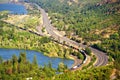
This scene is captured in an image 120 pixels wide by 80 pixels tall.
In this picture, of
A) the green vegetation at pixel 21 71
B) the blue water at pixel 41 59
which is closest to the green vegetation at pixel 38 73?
the green vegetation at pixel 21 71

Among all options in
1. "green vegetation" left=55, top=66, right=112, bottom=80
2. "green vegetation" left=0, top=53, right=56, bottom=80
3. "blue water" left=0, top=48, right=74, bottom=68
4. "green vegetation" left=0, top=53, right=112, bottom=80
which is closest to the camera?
"green vegetation" left=55, top=66, right=112, bottom=80

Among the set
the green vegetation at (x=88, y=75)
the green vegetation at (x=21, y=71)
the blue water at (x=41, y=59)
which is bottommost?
the blue water at (x=41, y=59)

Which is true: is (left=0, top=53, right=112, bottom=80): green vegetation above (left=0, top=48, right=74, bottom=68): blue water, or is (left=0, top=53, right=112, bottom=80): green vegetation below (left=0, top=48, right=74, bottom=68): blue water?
above

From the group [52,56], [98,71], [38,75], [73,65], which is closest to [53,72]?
[38,75]

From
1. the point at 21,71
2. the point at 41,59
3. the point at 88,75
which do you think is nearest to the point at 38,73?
the point at 21,71

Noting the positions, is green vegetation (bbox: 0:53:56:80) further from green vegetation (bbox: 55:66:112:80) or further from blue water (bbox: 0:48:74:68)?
blue water (bbox: 0:48:74:68)

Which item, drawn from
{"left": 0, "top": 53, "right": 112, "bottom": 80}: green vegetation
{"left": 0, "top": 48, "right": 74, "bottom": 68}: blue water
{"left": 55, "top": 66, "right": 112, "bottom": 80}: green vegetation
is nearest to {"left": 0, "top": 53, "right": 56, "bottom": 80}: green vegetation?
{"left": 0, "top": 53, "right": 112, "bottom": 80}: green vegetation

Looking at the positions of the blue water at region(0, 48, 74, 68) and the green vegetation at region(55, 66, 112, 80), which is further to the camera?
the blue water at region(0, 48, 74, 68)

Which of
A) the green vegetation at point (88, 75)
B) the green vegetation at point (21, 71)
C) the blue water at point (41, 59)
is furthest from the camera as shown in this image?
the blue water at point (41, 59)

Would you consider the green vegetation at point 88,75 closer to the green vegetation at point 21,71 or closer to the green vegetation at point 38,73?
the green vegetation at point 38,73

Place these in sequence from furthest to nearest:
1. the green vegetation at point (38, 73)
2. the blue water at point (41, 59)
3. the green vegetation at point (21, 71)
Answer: the blue water at point (41, 59) → the green vegetation at point (21, 71) → the green vegetation at point (38, 73)

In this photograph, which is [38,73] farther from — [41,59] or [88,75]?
[41,59]
